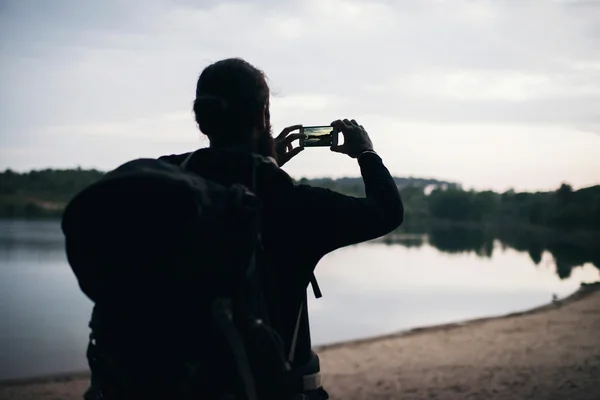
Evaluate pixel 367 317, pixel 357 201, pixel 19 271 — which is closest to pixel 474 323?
pixel 367 317

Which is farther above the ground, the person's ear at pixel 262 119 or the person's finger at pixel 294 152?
the person's ear at pixel 262 119

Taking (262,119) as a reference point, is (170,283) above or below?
below

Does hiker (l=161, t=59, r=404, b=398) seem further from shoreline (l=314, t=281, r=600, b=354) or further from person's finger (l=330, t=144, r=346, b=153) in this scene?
shoreline (l=314, t=281, r=600, b=354)

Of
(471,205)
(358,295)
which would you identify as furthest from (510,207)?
(358,295)

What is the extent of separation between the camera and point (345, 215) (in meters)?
1.61

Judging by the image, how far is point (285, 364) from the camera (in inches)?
58.0

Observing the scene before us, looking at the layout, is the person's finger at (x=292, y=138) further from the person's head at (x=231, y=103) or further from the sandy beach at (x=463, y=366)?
the sandy beach at (x=463, y=366)

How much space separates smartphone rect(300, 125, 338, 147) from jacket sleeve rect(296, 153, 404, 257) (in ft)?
0.96

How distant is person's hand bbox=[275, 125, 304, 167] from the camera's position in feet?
6.68

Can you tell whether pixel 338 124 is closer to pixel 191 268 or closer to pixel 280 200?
pixel 280 200

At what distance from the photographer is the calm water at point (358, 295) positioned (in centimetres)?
1410

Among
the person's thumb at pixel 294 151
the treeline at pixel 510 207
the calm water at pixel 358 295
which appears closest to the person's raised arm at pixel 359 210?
the person's thumb at pixel 294 151

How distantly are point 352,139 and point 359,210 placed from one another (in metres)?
0.32

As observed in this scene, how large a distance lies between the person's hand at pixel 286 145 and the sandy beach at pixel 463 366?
599cm
